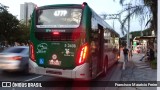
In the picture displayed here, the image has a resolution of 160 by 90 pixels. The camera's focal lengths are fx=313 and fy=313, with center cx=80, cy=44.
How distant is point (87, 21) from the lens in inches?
432

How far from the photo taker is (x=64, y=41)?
11.2m

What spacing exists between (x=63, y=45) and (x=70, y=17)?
1.04 metres

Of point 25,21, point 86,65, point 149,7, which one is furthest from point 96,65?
point 25,21

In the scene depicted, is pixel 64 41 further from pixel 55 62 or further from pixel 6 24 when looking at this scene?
pixel 6 24

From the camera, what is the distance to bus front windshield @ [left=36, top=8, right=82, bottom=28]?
1118cm

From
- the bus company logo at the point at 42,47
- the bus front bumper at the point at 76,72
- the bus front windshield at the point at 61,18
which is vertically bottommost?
the bus front bumper at the point at 76,72

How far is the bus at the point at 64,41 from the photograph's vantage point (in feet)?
35.9

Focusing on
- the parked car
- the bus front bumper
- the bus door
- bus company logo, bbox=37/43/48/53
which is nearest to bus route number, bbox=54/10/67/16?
bus company logo, bbox=37/43/48/53

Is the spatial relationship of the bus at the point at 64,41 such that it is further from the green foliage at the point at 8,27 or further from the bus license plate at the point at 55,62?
the green foliage at the point at 8,27

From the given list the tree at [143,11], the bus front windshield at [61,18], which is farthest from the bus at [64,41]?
the tree at [143,11]

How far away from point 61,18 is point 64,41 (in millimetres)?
845

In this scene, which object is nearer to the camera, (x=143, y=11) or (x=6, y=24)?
(x=143, y=11)

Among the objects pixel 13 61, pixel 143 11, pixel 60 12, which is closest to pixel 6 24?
pixel 143 11

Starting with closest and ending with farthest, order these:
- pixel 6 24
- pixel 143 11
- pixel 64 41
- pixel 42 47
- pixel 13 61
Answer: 1. pixel 64 41
2. pixel 42 47
3. pixel 13 61
4. pixel 143 11
5. pixel 6 24
